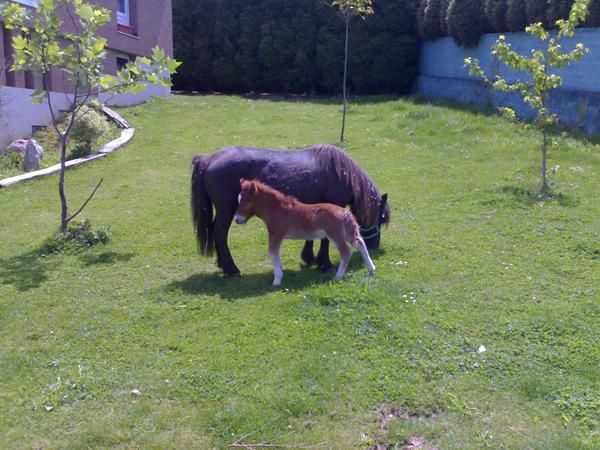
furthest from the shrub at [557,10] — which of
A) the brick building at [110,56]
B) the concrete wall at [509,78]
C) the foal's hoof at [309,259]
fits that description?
the foal's hoof at [309,259]

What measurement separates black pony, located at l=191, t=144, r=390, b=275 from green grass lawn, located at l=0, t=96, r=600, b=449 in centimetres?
45

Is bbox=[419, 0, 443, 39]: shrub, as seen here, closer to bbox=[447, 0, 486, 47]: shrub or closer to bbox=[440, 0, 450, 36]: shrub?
bbox=[440, 0, 450, 36]: shrub

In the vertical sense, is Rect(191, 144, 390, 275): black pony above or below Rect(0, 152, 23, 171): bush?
above

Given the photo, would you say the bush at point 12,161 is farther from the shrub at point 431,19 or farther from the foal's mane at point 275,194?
the shrub at point 431,19

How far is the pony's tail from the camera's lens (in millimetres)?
7656

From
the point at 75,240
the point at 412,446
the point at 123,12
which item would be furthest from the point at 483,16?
the point at 412,446

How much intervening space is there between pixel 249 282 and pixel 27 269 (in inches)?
115

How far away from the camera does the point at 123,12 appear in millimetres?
23938

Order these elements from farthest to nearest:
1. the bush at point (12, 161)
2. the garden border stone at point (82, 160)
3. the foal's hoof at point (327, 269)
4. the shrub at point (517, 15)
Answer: the shrub at point (517, 15), the bush at point (12, 161), the garden border stone at point (82, 160), the foal's hoof at point (327, 269)

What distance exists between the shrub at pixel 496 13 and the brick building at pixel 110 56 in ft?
38.5

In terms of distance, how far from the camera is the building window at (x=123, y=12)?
933 inches

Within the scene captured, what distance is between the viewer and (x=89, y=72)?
8.68m

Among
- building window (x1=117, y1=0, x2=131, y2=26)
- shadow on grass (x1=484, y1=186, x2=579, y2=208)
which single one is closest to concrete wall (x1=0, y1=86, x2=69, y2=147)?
building window (x1=117, y1=0, x2=131, y2=26)

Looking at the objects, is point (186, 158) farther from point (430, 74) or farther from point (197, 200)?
point (430, 74)
